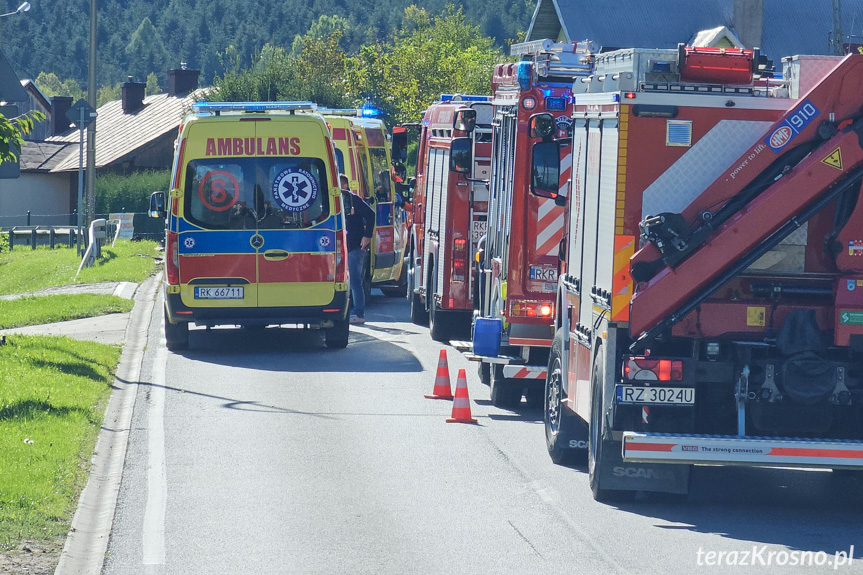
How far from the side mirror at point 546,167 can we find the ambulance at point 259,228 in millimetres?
4991

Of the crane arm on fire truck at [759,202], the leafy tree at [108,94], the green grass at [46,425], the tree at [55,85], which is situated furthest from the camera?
the leafy tree at [108,94]

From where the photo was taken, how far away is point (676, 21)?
1809 inches

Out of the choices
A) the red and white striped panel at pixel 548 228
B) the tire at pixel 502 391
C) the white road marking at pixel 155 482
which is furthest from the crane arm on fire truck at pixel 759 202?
the tire at pixel 502 391

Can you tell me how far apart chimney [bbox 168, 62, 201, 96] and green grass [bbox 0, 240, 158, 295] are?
112ft

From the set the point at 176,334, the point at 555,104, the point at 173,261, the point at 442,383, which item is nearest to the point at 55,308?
Result: the point at 176,334

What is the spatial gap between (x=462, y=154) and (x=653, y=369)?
772cm

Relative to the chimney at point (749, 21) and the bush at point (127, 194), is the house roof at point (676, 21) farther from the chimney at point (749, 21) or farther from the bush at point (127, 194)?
the bush at point (127, 194)

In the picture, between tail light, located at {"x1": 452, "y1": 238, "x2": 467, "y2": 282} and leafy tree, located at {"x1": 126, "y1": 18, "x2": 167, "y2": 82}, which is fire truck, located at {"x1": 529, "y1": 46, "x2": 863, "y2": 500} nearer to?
tail light, located at {"x1": 452, "y1": 238, "x2": 467, "y2": 282}

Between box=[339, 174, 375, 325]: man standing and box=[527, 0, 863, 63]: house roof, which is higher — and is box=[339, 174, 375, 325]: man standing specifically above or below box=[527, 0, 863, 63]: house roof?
below

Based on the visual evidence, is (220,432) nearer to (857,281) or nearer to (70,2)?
(857,281)

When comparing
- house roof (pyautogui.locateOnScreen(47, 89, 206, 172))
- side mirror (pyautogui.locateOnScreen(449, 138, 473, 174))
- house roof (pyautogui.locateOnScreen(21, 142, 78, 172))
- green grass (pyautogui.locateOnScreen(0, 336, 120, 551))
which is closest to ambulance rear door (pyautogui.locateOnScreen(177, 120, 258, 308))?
green grass (pyautogui.locateOnScreen(0, 336, 120, 551))

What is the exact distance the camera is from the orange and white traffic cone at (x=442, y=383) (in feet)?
43.0

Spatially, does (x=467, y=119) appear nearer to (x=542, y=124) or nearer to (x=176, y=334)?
(x=176, y=334)

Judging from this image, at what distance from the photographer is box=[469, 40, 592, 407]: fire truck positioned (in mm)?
12156
